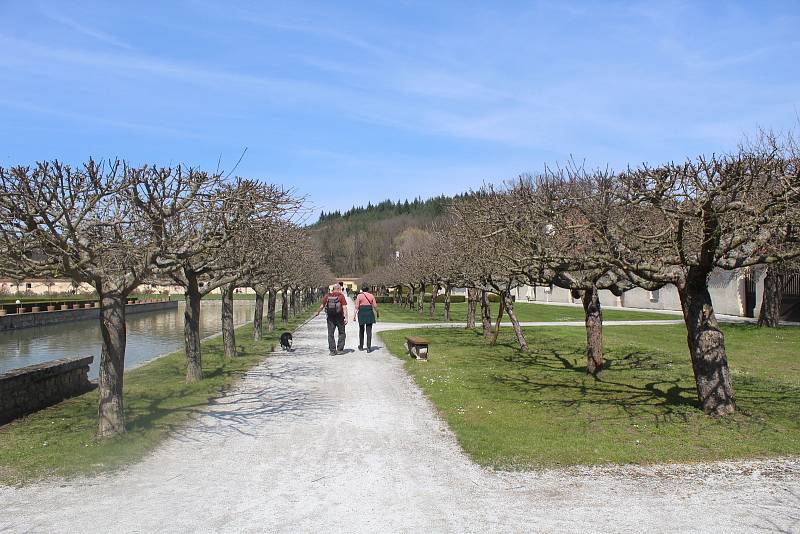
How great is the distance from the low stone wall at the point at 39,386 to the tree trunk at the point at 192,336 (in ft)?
5.81

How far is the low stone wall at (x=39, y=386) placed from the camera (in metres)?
9.07

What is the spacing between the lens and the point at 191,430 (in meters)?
8.38

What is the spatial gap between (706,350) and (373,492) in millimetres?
5347

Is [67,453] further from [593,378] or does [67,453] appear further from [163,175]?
[593,378]

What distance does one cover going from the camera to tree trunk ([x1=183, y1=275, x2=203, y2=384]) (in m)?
12.5

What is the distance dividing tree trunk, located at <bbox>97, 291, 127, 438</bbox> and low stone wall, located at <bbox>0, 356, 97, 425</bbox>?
2.11 m

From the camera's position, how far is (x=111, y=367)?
7.92m

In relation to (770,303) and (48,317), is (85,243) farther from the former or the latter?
(48,317)

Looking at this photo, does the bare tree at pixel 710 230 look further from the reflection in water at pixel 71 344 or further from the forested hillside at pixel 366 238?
the forested hillside at pixel 366 238

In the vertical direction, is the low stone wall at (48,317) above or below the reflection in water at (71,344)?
above

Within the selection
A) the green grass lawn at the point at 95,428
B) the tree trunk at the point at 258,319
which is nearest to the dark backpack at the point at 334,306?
the green grass lawn at the point at 95,428

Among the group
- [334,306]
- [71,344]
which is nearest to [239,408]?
[334,306]

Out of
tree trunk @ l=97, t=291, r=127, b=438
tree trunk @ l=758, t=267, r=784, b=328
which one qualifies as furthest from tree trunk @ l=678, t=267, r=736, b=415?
tree trunk @ l=758, t=267, r=784, b=328

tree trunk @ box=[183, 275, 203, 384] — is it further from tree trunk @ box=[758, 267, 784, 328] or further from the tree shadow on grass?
tree trunk @ box=[758, 267, 784, 328]
